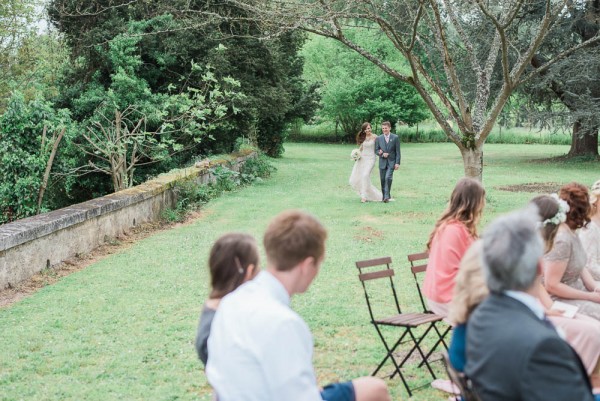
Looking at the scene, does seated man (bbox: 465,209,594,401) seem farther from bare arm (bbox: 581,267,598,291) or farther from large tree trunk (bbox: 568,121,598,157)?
large tree trunk (bbox: 568,121,598,157)

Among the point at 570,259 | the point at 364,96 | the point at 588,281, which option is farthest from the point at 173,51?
the point at 364,96

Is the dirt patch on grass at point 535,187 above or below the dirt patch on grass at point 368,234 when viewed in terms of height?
below

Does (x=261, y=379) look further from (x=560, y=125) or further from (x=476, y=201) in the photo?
(x=560, y=125)

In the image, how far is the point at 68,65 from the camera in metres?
23.5

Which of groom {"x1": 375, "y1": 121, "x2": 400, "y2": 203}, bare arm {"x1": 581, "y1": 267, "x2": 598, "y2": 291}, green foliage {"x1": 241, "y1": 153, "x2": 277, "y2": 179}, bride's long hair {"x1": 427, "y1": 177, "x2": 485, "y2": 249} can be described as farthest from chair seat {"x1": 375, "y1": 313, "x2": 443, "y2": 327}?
green foliage {"x1": 241, "y1": 153, "x2": 277, "y2": 179}

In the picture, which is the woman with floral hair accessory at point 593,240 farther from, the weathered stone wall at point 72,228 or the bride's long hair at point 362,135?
the bride's long hair at point 362,135

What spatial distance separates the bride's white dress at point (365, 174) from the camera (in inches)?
733

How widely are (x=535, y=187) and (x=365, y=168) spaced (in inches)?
242

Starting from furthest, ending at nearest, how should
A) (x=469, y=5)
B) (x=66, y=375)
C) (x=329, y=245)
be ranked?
(x=469, y=5) < (x=329, y=245) < (x=66, y=375)

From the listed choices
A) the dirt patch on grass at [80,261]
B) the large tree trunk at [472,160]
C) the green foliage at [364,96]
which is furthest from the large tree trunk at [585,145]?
the dirt patch on grass at [80,261]

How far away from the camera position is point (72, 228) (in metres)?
12.0

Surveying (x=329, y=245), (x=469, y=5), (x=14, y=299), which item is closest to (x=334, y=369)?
(x=14, y=299)

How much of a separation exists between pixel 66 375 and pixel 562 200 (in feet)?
13.8

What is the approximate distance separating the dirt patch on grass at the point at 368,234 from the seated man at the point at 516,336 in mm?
10018
